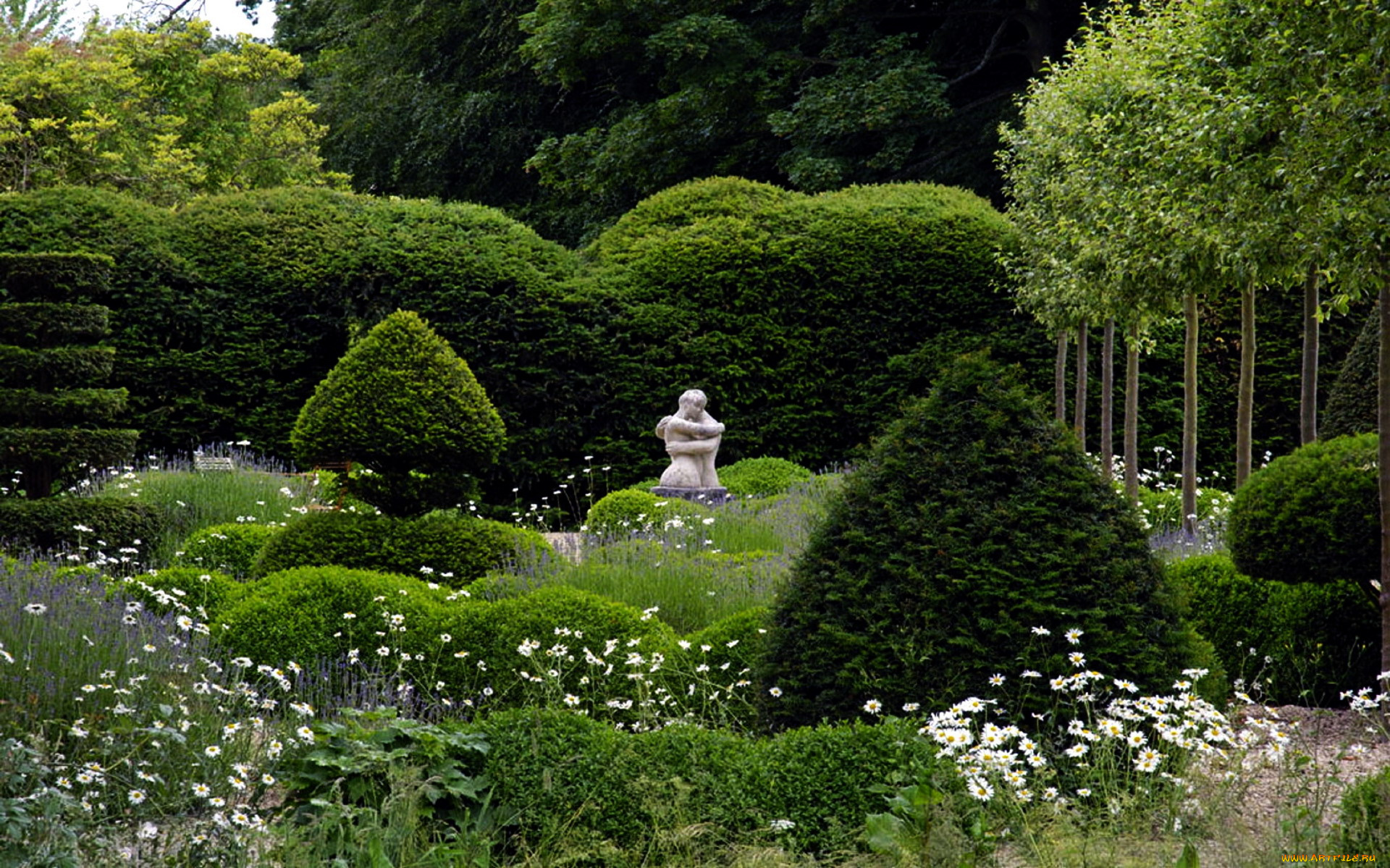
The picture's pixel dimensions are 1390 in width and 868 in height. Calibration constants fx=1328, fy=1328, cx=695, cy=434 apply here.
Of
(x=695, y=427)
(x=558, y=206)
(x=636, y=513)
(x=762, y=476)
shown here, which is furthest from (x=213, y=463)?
(x=558, y=206)

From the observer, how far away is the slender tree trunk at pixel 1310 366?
29.9 feet

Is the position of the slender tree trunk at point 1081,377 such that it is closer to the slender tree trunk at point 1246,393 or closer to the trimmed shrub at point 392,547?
the slender tree trunk at point 1246,393

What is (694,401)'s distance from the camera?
11.0m

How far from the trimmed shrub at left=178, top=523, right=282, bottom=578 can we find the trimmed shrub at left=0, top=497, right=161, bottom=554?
601mm

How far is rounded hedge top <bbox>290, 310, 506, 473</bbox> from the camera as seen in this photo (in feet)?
24.5

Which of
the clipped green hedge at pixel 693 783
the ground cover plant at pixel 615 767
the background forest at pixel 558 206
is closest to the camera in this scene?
the ground cover plant at pixel 615 767

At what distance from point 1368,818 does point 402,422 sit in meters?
5.45

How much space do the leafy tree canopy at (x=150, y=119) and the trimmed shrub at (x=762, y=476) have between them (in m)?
7.39

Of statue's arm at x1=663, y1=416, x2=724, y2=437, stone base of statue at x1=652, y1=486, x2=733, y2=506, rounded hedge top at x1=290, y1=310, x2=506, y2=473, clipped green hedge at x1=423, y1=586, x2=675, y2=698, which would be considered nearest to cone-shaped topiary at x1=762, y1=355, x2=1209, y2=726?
clipped green hedge at x1=423, y1=586, x2=675, y2=698

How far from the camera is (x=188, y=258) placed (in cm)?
1161

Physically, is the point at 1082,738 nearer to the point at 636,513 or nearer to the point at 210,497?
the point at 636,513

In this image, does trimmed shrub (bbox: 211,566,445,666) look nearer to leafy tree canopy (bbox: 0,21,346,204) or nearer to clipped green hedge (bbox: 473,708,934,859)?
clipped green hedge (bbox: 473,708,934,859)

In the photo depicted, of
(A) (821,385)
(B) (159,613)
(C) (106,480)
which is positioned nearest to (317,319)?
(C) (106,480)

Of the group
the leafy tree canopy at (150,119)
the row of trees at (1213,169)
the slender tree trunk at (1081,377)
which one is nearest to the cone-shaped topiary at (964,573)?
the row of trees at (1213,169)
